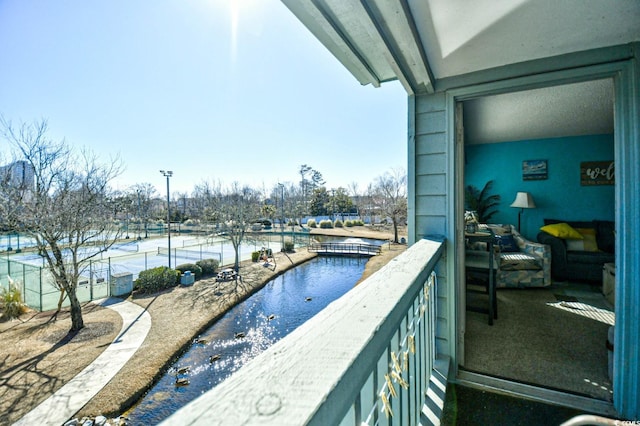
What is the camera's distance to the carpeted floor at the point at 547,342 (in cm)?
193

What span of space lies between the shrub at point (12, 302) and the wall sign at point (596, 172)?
13.6m

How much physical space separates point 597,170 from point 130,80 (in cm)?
1120

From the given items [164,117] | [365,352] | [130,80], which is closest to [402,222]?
[164,117]

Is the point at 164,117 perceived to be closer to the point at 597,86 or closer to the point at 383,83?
the point at 383,83

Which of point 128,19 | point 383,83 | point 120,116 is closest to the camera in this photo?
point 383,83

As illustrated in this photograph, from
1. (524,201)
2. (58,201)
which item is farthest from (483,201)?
(58,201)

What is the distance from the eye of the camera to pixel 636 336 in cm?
151

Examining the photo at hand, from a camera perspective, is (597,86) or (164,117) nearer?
(597,86)

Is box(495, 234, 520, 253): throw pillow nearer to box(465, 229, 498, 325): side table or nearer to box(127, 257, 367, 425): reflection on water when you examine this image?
box(465, 229, 498, 325): side table

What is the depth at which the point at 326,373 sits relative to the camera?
16.1 inches

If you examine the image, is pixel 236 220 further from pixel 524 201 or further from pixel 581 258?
pixel 581 258

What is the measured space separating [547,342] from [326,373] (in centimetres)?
303

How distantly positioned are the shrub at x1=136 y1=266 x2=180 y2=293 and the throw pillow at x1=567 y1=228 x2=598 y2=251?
11181 millimetres

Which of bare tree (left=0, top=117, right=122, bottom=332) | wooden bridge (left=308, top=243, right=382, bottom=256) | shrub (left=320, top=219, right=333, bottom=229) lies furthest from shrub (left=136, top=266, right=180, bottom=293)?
shrub (left=320, top=219, right=333, bottom=229)
